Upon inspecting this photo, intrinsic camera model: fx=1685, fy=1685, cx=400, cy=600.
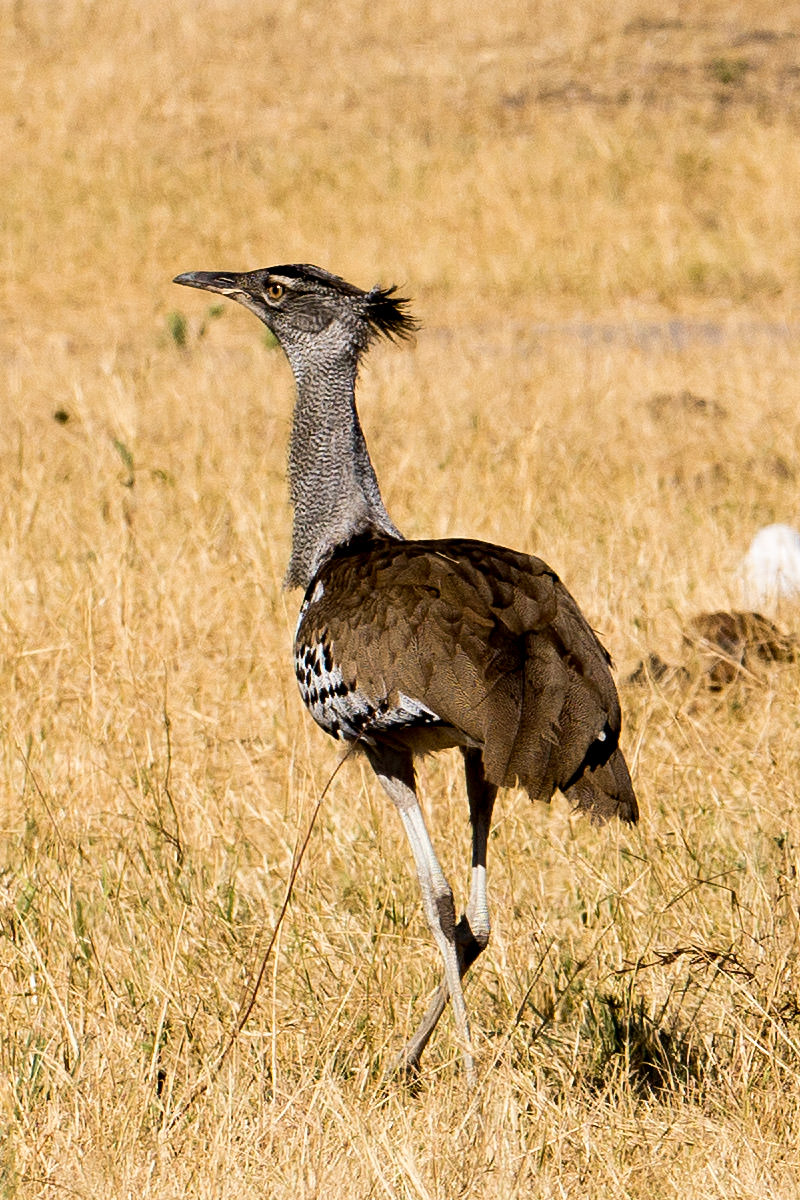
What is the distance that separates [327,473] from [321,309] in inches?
15.3

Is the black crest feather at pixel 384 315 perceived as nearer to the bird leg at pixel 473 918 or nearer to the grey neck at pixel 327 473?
the grey neck at pixel 327 473

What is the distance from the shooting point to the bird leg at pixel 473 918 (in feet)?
9.87

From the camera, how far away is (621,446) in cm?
766

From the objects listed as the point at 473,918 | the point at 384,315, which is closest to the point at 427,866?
the point at 473,918

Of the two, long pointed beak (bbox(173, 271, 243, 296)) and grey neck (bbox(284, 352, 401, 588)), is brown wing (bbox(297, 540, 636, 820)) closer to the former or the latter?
grey neck (bbox(284, 352, 401, 588))

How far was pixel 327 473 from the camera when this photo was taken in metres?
3.38

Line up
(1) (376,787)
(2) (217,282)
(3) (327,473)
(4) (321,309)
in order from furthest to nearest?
(1) (376,787)
(2) (217,282)
(4) (321,309)
(3) (327,473)

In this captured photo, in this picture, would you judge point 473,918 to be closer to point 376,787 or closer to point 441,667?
point 441,667

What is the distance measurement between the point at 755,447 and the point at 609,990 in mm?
4589

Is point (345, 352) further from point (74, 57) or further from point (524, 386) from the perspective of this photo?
point (74, 57)

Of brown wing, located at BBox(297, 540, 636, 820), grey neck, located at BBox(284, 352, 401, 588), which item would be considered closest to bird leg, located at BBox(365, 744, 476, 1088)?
brown wing, located at BBox(297, 540, 636, 820)

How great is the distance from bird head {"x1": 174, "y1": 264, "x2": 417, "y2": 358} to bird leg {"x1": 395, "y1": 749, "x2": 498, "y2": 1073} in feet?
3.31

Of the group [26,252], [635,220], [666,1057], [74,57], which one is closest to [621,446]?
[666,1057]

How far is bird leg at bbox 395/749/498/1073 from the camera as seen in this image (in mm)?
3008
